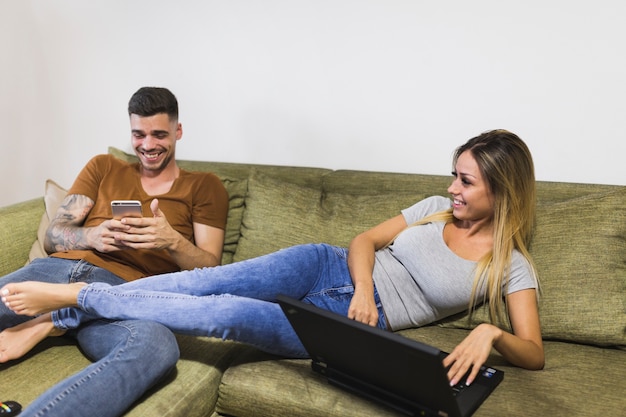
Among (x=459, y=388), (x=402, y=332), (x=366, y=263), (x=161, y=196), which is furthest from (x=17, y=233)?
(x=459, y=388)

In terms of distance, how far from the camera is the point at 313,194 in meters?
2.36

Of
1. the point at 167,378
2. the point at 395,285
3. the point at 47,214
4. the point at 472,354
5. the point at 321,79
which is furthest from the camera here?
the point at 321,79

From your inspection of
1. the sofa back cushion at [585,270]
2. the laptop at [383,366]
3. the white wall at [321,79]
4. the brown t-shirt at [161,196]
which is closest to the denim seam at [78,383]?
the laptop at [383,366]

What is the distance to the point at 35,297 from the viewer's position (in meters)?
1.69

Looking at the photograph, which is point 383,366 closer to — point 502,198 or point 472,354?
point 472,354

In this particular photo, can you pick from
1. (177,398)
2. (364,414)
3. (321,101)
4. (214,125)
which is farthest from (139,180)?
(364,414)

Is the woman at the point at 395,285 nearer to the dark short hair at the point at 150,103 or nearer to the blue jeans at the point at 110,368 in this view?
the blue jeans at the point at 110,368

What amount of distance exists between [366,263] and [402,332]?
0.82 ft

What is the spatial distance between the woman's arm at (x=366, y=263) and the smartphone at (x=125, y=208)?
27.5 inches

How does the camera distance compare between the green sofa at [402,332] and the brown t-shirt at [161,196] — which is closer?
the green sofa at [402,332]

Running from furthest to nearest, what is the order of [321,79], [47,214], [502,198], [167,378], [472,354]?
[321,79] < [47,214] < [502,198] < [167,378] < [472,354]

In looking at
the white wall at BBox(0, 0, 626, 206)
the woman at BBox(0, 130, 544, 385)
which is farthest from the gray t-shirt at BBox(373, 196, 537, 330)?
the white wall at BBox(0, 0, 626, 206)

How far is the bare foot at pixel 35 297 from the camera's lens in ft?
5.56

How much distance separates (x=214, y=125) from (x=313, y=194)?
73cm
